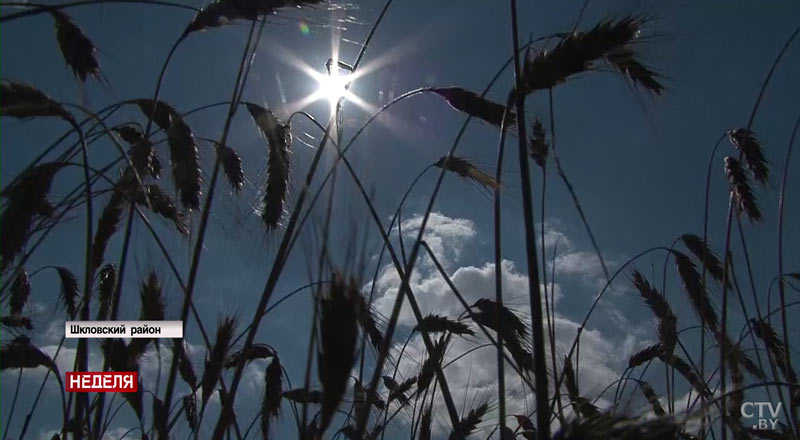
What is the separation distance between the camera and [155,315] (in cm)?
358

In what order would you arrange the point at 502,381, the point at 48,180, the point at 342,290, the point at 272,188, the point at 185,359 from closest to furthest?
the point at 342,290
the point at 502,381
the point at 48,180
the point at 272,188
the point at 185,359

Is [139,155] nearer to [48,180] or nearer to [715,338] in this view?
[48,180]

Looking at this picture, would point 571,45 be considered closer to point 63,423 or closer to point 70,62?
point 70,62

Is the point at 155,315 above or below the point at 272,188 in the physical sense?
below

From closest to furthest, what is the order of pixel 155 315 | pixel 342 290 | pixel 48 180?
pixel 342 290, pixel 48 180, pixel 155 315

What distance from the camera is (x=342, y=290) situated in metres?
1.96

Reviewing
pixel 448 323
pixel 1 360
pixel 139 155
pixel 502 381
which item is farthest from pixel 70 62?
pixel 448 323

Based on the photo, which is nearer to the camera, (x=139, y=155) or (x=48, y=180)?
(x=48, y=180)

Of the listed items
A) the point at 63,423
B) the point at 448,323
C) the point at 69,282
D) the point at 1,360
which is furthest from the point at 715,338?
the point at 69,282

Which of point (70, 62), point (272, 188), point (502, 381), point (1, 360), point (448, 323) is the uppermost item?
point (70, 62)

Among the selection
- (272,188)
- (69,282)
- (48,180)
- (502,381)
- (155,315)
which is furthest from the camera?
(69,282)

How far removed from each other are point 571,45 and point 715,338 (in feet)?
12.0

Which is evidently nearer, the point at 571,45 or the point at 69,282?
the point at 571,45

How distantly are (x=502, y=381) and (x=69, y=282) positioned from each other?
5.19 metres
